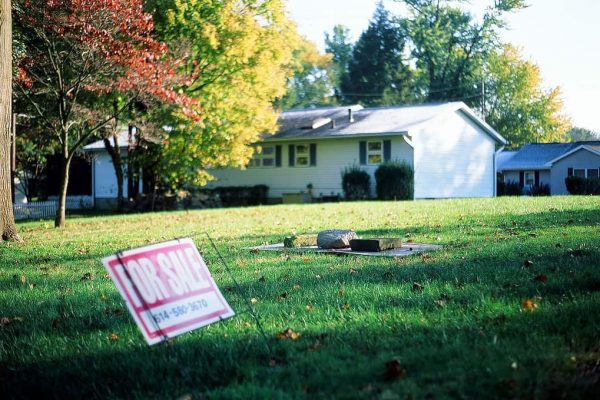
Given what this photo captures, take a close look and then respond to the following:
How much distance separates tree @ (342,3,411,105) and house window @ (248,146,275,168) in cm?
3200

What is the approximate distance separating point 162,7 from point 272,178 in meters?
14.2

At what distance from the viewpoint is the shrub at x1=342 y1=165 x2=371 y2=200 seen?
31016mm

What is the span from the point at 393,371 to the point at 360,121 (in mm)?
31233

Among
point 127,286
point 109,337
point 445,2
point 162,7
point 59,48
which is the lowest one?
point 109,337

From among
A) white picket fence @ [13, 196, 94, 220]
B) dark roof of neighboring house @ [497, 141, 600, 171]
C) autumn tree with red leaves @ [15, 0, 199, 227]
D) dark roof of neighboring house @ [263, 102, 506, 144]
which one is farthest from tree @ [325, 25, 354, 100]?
autumn tree with red leaves @ [15, 0, 199, 227]

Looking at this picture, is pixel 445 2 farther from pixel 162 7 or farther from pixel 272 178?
pixel 162 7

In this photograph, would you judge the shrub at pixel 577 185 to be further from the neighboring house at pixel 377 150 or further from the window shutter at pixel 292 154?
the window shutter at pixel 292 154

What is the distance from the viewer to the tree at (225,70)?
23.5 m

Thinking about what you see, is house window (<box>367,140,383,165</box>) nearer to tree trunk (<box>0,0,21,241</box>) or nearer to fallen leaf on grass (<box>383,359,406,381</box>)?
tree trunk (<box>0,0,21,241</box>)

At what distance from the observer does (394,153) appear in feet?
104

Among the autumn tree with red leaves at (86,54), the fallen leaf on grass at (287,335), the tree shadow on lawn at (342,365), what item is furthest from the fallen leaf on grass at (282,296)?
the autumn tree with red leaves at (86,54)

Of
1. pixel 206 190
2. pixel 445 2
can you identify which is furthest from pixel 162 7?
pixel 445 2

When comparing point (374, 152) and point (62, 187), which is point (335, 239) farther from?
point (374, 152)

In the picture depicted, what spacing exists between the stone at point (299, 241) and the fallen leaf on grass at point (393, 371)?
→ 6.84 metres
